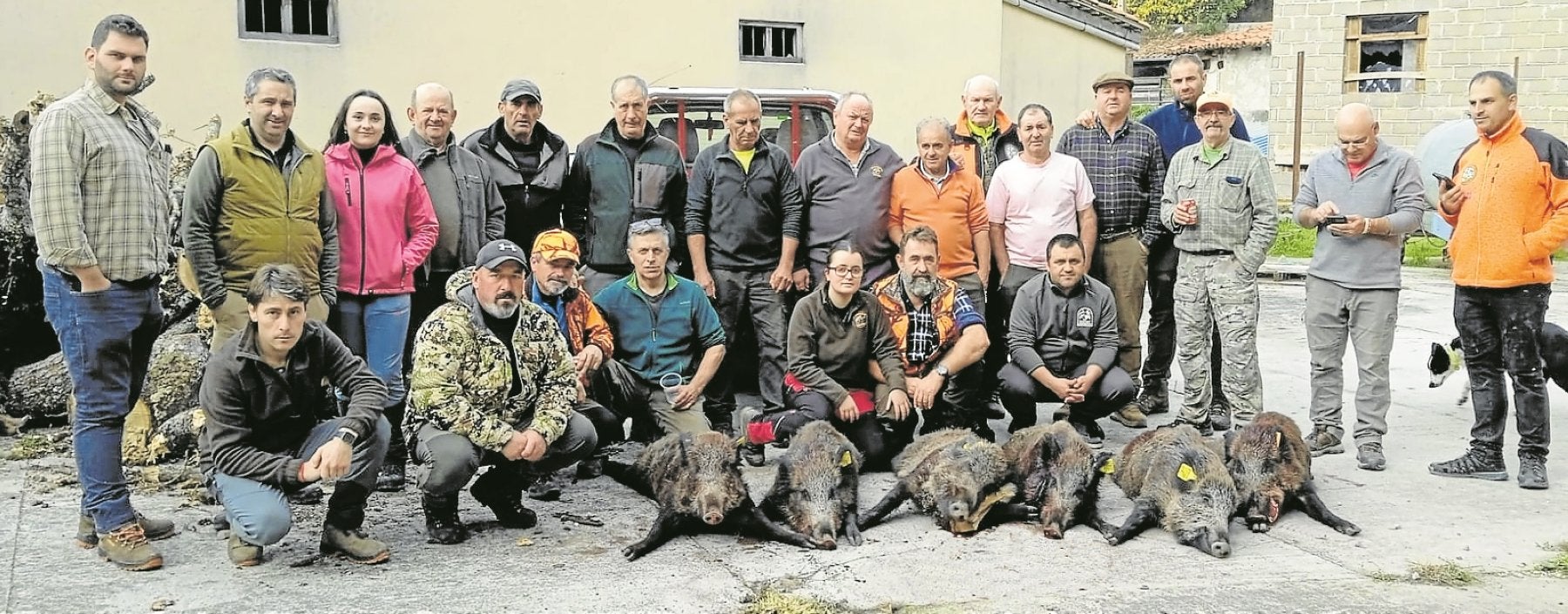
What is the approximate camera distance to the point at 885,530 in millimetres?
5059

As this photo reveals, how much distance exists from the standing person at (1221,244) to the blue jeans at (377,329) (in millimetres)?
3980

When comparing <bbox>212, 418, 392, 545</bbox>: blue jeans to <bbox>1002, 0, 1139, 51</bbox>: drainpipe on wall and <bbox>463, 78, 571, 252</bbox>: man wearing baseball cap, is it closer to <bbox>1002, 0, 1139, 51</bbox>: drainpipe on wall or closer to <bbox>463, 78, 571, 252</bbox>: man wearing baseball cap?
<bbox>463, 78, 571, 252</bbox>: man wearing baseball cap

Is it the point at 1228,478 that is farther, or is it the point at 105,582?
the point at 1228,478

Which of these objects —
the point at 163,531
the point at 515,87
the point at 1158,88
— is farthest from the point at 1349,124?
the point at 1158,88

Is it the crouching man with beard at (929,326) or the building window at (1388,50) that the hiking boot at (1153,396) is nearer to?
the crouching man with beard at (929,326)

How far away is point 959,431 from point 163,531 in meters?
3.27

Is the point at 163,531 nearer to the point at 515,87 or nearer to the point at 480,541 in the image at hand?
the point at 480,541

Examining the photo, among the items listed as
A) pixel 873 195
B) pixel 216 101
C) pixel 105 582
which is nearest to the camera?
pixel 105 582

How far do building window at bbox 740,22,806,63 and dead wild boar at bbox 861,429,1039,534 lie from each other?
1081 cm

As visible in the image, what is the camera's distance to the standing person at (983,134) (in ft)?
23.9

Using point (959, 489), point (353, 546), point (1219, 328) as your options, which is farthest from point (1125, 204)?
point (353, 546)

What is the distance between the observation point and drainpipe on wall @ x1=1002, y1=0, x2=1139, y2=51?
58.9 ft

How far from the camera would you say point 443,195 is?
5930 mm

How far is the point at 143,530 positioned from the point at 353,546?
0.84 meters
